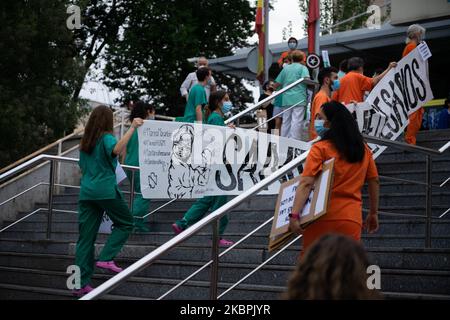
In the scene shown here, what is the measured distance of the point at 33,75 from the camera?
19406 millimetres

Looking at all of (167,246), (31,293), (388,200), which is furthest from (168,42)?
(167,246)

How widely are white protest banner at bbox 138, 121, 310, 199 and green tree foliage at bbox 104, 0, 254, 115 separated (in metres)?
22.0

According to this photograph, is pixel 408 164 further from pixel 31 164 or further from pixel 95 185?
pixel 31 164

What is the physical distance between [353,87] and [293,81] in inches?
101

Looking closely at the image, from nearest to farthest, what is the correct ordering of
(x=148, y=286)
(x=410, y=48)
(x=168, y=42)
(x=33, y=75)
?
(x=148, y=286)
(x=410, y=48)
(x=33, y=75)
(x=168, y=42)

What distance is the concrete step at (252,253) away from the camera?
7.37m

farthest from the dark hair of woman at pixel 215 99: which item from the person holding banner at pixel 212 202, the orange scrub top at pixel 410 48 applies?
the orange scrub top at pixel 410 48

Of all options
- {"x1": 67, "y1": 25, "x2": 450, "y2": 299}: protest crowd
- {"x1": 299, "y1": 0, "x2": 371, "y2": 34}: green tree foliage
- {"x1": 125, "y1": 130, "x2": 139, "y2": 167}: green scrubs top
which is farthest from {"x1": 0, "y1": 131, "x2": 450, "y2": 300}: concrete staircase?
{"x1": 299, "y1": 0, "x2": 371, "y2": 34}: green tree foliage

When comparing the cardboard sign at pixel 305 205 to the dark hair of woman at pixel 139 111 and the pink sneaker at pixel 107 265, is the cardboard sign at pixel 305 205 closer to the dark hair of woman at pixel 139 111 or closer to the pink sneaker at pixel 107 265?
the pink sneaker at pixel 107 265

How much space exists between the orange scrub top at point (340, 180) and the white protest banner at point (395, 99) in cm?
416

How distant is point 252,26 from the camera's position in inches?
1404

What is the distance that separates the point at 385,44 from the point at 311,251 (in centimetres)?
1769

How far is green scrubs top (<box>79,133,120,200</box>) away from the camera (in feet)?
27.6
